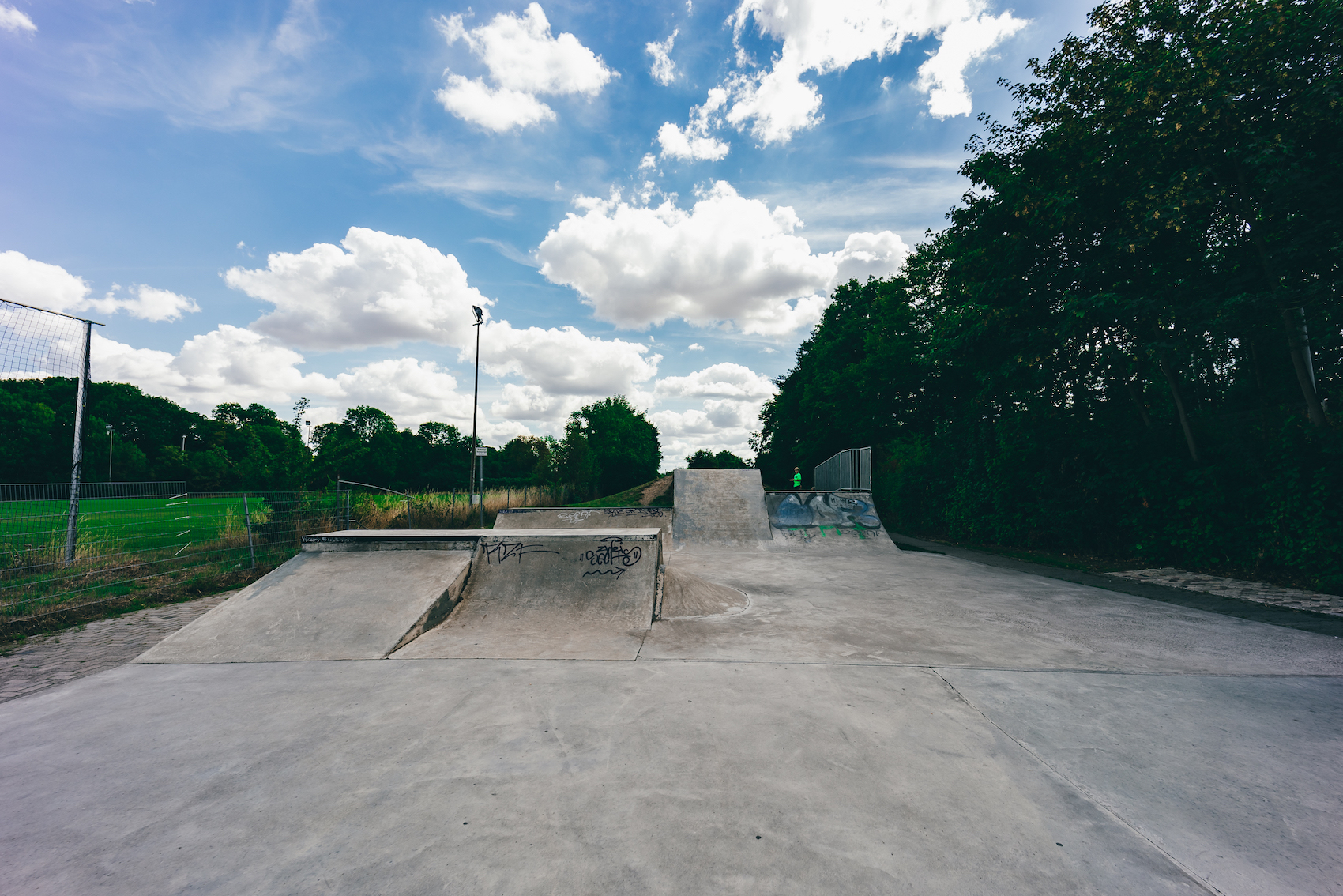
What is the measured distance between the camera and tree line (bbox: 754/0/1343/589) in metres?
7.34

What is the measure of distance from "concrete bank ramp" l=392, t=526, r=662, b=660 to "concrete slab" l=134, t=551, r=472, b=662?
26cm

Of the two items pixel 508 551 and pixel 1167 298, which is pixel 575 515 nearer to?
pixel 508 551

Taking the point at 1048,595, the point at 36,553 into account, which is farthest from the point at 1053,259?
the point at 36,553

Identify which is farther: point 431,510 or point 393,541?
point 431,510

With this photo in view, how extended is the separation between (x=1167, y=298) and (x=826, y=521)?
26.0 feet

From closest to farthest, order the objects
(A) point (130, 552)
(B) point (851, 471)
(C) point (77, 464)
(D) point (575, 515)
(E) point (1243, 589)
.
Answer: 1. (E) point (1243, 589)
2. (C) point (77, 464)
3. (A) point (130, 552)
4. (D) point (575, 515)
5. (B) point (851, 471)

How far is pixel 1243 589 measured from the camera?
743 centimetres

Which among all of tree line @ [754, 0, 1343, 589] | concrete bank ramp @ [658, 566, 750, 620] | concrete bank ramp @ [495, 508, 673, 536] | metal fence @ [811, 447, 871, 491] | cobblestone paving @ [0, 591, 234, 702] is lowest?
cobblestone paving @ [0, 591, 234, 702]

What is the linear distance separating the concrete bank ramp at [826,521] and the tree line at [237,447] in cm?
1647

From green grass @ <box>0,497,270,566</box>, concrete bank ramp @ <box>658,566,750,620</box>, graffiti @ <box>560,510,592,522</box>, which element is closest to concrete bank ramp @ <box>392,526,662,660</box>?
concrete bank ramp @ <box>658,566,750,620</box>

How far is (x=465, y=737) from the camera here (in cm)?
301

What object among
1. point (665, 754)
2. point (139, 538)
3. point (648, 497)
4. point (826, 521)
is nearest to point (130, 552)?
point (139, 538)

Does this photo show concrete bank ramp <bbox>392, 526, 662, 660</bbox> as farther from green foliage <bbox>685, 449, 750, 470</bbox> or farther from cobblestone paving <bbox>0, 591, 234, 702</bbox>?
green foliage <bbox>685, 449, 750, 470</bbox>

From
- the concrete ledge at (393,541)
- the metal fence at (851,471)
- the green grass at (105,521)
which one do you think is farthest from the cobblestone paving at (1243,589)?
the green grass at (105,521)
